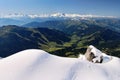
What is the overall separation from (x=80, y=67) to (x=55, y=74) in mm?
7122

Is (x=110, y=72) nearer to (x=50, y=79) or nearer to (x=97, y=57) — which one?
(x=50, y=79)

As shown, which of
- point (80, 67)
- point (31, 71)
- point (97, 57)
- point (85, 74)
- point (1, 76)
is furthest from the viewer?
point (97, 57)

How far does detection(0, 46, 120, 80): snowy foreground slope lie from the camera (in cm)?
3394

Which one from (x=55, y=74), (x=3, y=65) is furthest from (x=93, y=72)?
(x=3, y=65)

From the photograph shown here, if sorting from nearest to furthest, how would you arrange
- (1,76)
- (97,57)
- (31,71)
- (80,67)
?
(1,76)
(31,71)
(80,67)
(97,57)

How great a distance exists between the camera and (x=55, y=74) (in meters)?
35.6

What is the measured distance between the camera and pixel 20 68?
35250mm

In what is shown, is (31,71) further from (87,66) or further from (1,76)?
(87,66)

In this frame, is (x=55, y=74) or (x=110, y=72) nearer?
(x=55, y=74)

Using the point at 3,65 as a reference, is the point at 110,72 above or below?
below

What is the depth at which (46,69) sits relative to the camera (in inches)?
1453

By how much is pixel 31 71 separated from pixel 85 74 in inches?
375

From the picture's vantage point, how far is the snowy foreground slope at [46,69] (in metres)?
33.9

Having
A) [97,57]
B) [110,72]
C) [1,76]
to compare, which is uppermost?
[1,76]
